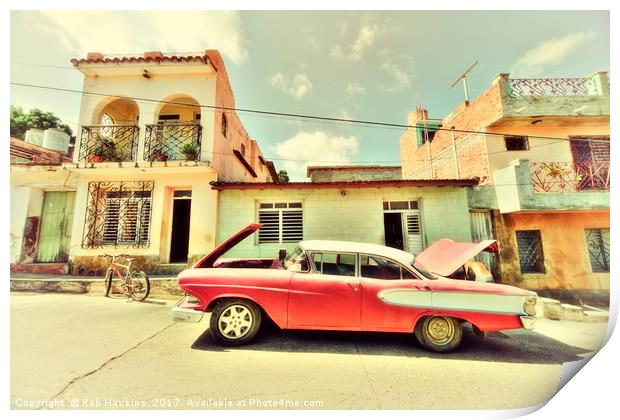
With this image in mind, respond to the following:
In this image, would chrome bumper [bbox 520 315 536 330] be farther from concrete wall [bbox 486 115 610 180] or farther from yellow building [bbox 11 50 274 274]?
yellow building [bbox 11 50 274 274]

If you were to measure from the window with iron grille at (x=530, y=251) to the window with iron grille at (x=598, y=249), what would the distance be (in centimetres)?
113

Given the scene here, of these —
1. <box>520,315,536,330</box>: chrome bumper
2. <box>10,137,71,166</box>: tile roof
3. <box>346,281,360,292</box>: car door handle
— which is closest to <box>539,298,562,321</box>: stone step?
<box>520,315,536,330</box>: chrome bumper

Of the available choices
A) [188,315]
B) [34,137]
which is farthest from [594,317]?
[34,137]

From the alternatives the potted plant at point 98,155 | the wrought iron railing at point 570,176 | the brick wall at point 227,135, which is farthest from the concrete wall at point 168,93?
the wrought iron railing at point 570,176

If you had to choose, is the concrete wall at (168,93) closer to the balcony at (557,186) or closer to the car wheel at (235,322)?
the car wheel at (235,322)

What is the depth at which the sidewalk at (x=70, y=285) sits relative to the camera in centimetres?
574

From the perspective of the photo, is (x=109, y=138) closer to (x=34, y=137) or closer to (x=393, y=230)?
(x=34, y=137)

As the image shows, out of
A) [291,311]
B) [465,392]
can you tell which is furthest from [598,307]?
[291,311]

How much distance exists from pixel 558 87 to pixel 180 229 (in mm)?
12658

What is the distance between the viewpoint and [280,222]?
24.0 feet

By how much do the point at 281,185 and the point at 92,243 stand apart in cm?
560

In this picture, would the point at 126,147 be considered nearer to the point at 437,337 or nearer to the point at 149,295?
the point at 149,295

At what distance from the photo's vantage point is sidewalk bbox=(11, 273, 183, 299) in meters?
5.74

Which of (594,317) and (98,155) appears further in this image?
(98,155)
